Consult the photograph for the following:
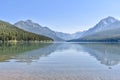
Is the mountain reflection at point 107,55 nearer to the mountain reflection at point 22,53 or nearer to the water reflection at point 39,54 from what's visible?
the water reflection at point 39,54

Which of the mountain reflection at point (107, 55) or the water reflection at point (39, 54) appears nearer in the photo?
the mountain reflection at point (107, 55)

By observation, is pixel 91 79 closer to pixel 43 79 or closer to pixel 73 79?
pixel 73 79

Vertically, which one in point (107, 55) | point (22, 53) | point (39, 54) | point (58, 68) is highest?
point (22, 53)

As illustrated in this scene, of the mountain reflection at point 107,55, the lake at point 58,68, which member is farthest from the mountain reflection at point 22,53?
the mountain reflection at point 107,55

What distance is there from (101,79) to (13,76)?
993 centimetres

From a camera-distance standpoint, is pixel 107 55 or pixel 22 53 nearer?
pixel 107 55

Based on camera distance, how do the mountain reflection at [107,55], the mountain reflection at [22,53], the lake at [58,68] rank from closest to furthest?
the lake at [58,68] < the mountain reflection at [107,55] < the mountain reflection at [22,53]

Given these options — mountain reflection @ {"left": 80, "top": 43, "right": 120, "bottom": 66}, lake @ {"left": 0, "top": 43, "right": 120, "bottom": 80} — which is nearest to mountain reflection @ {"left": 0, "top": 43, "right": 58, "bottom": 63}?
lake @ {"left": 0, "top": 43, "right": 120, "bottom": 80}

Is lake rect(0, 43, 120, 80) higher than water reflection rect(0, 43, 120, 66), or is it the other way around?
water reflection rect(0, 43, 120, 66)

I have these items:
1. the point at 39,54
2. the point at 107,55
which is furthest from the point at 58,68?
the point at 107,55

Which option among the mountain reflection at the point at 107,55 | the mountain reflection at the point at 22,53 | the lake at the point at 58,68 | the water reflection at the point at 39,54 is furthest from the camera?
the mountain reflection at the point at 22,53

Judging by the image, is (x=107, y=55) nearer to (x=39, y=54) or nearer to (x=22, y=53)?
(x=39, y=54)

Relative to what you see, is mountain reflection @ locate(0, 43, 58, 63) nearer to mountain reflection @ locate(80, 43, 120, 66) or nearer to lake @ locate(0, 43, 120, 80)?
lake @ locate(0, 43, 120, 80)

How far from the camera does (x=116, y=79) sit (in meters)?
27.8
